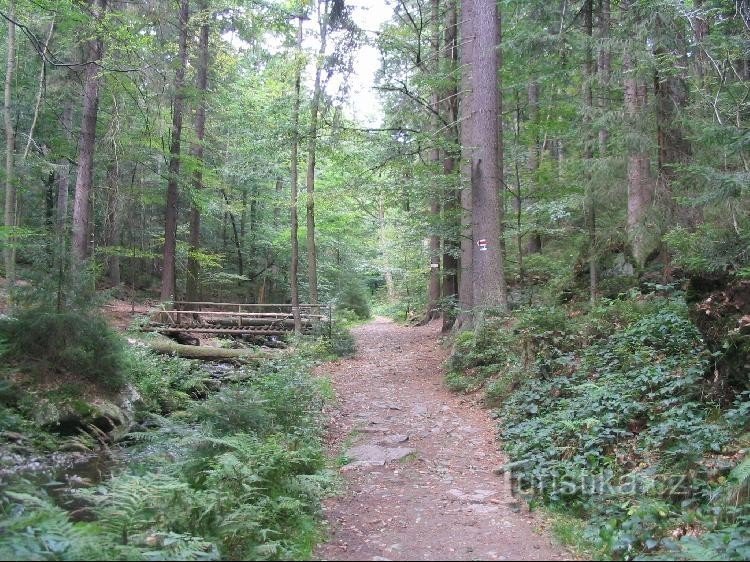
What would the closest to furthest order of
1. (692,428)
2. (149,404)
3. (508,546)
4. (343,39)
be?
(508,546) → (692,428) → (149,404) → (343,39)

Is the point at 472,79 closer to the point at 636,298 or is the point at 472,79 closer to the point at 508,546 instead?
the point at 636,298

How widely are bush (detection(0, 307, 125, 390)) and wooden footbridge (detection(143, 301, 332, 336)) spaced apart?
21.8 ft

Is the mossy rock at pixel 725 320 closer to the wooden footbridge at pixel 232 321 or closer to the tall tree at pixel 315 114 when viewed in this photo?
the tall tree at pixel 315 114

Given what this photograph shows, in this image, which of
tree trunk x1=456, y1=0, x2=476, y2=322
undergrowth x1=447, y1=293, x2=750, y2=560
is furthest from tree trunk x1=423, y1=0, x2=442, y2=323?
undergrowth x1=447, y1=293, x2=750, y2=560

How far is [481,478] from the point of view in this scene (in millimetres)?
5613

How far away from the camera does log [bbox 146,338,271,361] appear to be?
12781 mm

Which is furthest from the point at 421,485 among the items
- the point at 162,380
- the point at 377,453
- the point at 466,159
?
the point at 466,159

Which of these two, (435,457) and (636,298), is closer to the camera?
(435,457)

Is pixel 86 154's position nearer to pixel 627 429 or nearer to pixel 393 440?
pixel 393 440

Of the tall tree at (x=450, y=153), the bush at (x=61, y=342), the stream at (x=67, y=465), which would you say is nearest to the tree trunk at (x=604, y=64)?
the tall tree at (x=450, y=153)

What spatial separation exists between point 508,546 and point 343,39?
450 inches

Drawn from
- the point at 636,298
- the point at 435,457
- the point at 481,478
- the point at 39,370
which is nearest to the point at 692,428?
the point at 481,478

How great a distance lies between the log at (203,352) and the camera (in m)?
12.8

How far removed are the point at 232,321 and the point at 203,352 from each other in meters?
5.12
